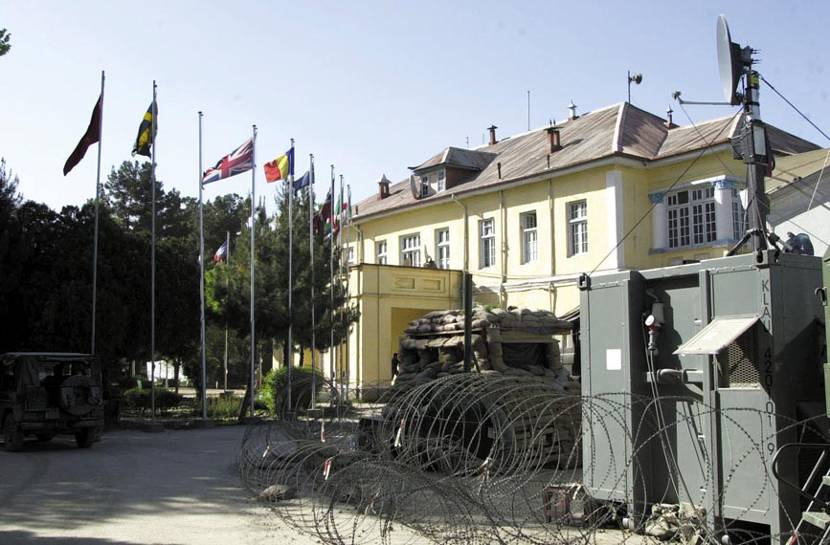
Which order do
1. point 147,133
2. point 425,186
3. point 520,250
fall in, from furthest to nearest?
point 425,186, point 520,250, point 147,133

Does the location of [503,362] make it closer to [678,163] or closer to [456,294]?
[678,163]

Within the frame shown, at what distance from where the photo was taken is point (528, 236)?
3825cm

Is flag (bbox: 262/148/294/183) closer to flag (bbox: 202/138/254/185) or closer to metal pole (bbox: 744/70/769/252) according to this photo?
flag (bbox: 202/138/254/185)

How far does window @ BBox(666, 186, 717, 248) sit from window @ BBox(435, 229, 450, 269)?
11.4 meters

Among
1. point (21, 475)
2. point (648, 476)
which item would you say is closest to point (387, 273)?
point (21, 475)

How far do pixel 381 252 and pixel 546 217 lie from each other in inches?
462

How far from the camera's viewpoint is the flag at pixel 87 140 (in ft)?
87.2

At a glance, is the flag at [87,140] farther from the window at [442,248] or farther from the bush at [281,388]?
the window at [442,248]

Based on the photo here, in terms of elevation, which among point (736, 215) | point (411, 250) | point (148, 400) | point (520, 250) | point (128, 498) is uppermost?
point (411, 250)

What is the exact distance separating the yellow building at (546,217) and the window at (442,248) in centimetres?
6

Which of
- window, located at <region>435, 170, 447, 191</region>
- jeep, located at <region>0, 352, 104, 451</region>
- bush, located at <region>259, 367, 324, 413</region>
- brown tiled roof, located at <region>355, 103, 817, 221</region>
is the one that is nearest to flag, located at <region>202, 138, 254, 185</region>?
bush, located at <region>259, 367, 324, 413</region>

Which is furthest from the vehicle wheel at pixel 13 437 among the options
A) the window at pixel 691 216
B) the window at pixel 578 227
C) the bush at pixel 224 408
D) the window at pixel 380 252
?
the window at pixel 380 252

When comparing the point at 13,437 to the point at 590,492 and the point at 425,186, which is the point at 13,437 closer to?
the point at 590,492

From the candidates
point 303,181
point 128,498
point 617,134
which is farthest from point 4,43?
point 617,134
